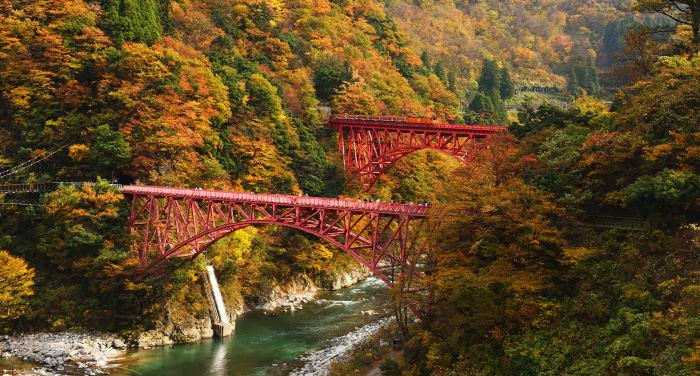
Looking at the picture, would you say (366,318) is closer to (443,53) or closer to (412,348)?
(412,348)

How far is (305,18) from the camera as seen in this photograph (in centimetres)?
6781

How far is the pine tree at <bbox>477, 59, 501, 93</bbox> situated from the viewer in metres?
86.1

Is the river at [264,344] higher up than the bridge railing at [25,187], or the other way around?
the bridge railing at [25,187]

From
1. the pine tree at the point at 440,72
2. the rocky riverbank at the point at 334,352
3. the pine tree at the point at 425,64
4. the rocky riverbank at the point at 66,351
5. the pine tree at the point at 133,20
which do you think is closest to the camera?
the rocky riverbank at the point at 66,351

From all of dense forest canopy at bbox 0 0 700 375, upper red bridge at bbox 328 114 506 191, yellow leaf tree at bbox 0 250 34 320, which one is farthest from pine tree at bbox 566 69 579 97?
yellow leaf tree at bbox 0 250 34 320

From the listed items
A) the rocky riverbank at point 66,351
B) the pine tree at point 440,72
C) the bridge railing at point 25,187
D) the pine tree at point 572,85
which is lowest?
the rocky riverbank at point 66,351

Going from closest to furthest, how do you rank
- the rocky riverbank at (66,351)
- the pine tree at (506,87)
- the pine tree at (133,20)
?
the rocky riverbank at (66,351) → the pine tree at (133,20) → the pine tree at (506,87)

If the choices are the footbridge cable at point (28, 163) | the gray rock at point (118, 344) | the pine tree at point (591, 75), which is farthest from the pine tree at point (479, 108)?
the gray rock at point (118, 344)

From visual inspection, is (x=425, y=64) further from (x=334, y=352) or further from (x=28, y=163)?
(x=334, y=352)

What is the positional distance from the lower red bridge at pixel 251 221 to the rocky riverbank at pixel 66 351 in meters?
4.70

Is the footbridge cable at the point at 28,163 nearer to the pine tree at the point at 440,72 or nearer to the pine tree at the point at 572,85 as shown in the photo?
the pine tree at the point at 440,72

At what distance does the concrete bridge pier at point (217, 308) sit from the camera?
34.8m

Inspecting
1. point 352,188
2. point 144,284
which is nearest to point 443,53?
point 352,188

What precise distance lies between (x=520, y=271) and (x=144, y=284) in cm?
2125
